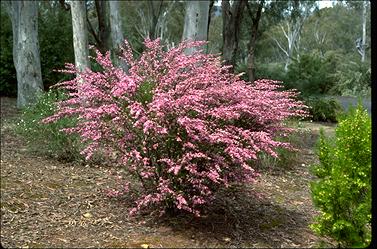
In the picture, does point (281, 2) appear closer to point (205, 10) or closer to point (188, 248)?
point (205, 10)

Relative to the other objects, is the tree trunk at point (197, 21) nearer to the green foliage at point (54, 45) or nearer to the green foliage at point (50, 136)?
the green foliage at point (50, 136)

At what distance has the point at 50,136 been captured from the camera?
6.87 metres

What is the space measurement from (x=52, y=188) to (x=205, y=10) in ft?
14.5

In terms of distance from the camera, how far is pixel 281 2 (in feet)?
71.2

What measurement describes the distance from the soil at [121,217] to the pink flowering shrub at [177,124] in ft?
0.75

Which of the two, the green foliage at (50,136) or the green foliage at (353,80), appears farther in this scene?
the green foliage at (353,80)

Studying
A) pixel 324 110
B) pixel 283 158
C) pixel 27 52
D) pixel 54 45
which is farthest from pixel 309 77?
pixel 283 158

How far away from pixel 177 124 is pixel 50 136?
3424mm

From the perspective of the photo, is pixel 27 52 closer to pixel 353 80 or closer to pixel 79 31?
pixel 79 31

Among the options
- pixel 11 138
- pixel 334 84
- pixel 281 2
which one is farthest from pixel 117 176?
pixel 281 2

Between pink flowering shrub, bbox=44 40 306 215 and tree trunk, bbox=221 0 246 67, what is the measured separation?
36.4ft

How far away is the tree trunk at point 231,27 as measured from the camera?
51.3 ft

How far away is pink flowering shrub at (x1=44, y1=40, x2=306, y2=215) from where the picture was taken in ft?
12.9

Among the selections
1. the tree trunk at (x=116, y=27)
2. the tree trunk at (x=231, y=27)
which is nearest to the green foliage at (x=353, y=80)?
the tree trunk at (x=231, y=27)
